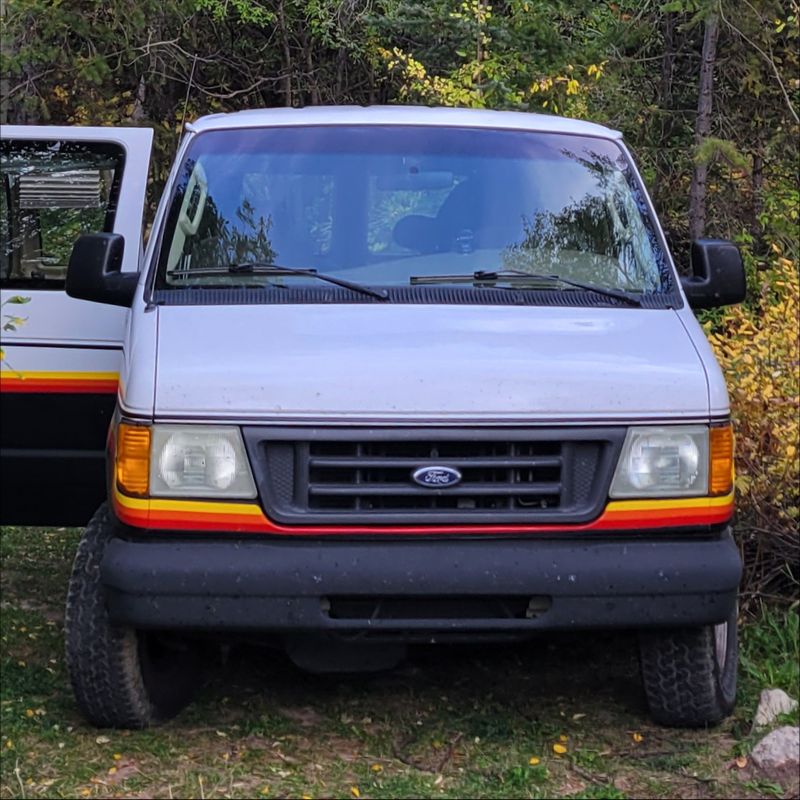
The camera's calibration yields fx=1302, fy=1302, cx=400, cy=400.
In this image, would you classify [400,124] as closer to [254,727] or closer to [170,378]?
[170,378]

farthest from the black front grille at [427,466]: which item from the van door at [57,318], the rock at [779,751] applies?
the van door at [57,318]

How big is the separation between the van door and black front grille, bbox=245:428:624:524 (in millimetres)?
1932

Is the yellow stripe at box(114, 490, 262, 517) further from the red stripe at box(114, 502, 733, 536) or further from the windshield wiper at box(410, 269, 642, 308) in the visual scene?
the windshield wiper at box(410, 269, 642, 308)

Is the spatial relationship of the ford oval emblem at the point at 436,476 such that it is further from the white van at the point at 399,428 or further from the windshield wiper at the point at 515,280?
the windshield wiper at the point at 515,280

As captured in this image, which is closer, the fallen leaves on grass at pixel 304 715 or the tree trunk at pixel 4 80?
the fallen leaves on grass at pixel 304 715

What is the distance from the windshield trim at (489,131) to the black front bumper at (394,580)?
3.11ft

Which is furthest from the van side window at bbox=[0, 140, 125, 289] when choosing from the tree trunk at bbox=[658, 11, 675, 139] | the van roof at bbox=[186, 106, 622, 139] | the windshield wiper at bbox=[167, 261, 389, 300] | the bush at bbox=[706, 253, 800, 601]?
the tree trunk at bbox=[658, 11, 675, 139]

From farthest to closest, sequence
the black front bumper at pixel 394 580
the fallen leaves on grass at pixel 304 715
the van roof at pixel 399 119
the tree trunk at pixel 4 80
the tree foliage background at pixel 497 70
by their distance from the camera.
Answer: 1. the tree trunk at pixel 4 80
2. the tree foliage background at pixel 497 70
3. the van roof at pixel 399 119
4. the fallen leaves on grass at pixel 304 715
5. the black front bumper at pixel 394 580

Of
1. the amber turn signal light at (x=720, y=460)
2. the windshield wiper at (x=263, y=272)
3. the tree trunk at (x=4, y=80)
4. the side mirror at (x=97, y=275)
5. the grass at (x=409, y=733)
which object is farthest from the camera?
the tree trunk at (x=4, y=80)

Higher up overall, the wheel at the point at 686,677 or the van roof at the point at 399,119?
the van roof at the point at 399,119

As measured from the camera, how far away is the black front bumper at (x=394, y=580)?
3805 mm

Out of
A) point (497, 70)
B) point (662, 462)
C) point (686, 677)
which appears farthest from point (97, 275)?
point (497, 70)

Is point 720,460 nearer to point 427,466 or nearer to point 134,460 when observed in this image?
point 427,466

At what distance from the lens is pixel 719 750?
4.34m
